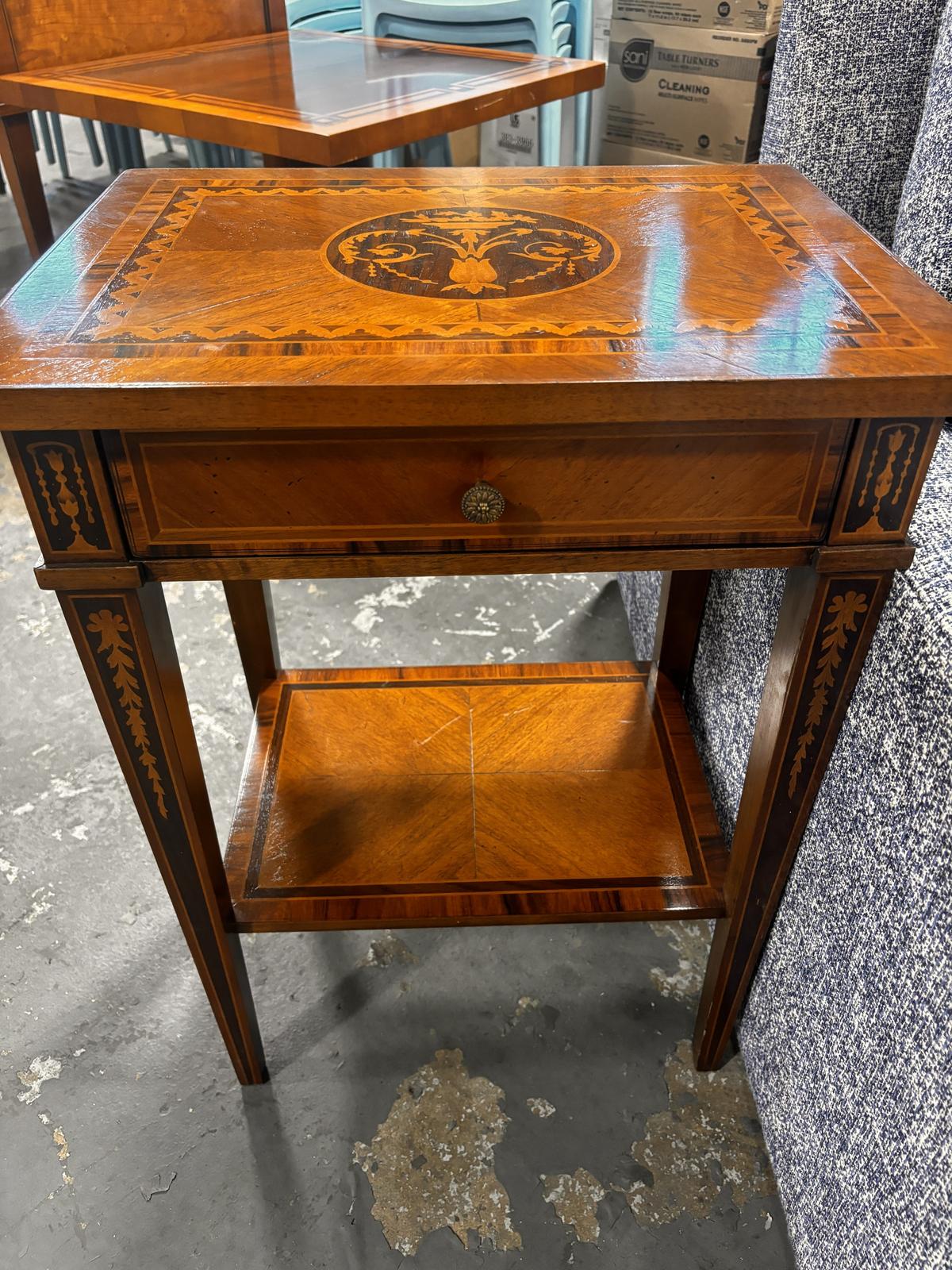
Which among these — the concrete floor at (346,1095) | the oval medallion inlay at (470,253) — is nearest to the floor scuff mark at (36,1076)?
the concrete floor at (346,1095)

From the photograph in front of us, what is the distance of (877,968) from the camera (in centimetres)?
68

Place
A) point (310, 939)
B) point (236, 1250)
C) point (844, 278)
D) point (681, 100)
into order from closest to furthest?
point (844, 278), point (236, 1250), point (310, 939), point (681, 100)

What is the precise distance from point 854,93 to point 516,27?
1549mm

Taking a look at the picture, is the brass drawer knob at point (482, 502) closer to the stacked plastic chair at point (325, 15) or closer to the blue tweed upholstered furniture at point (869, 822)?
the blue tweed upholstered furniture at point (869, 822)

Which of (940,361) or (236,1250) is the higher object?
(940,361)

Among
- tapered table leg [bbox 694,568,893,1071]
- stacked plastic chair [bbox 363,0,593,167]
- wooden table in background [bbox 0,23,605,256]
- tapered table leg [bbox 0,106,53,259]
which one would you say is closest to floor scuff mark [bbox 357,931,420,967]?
tapered table leg [bbox 694,568,893,1071]

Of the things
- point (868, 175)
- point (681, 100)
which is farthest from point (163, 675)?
point (681, 100)

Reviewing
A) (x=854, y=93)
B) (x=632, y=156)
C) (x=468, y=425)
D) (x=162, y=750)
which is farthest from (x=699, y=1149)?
(x=632, y=156)

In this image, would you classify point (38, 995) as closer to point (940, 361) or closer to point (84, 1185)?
point (84, 1185)

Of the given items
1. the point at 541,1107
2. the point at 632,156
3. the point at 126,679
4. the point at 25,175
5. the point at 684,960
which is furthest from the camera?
the point at 632,156

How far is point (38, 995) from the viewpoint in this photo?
3.53 ft

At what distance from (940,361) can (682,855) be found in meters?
0.54

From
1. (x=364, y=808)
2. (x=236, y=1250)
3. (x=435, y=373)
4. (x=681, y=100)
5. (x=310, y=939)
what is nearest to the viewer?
(x=435, y=373)

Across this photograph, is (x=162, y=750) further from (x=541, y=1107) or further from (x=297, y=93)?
(x=297, y=93)
